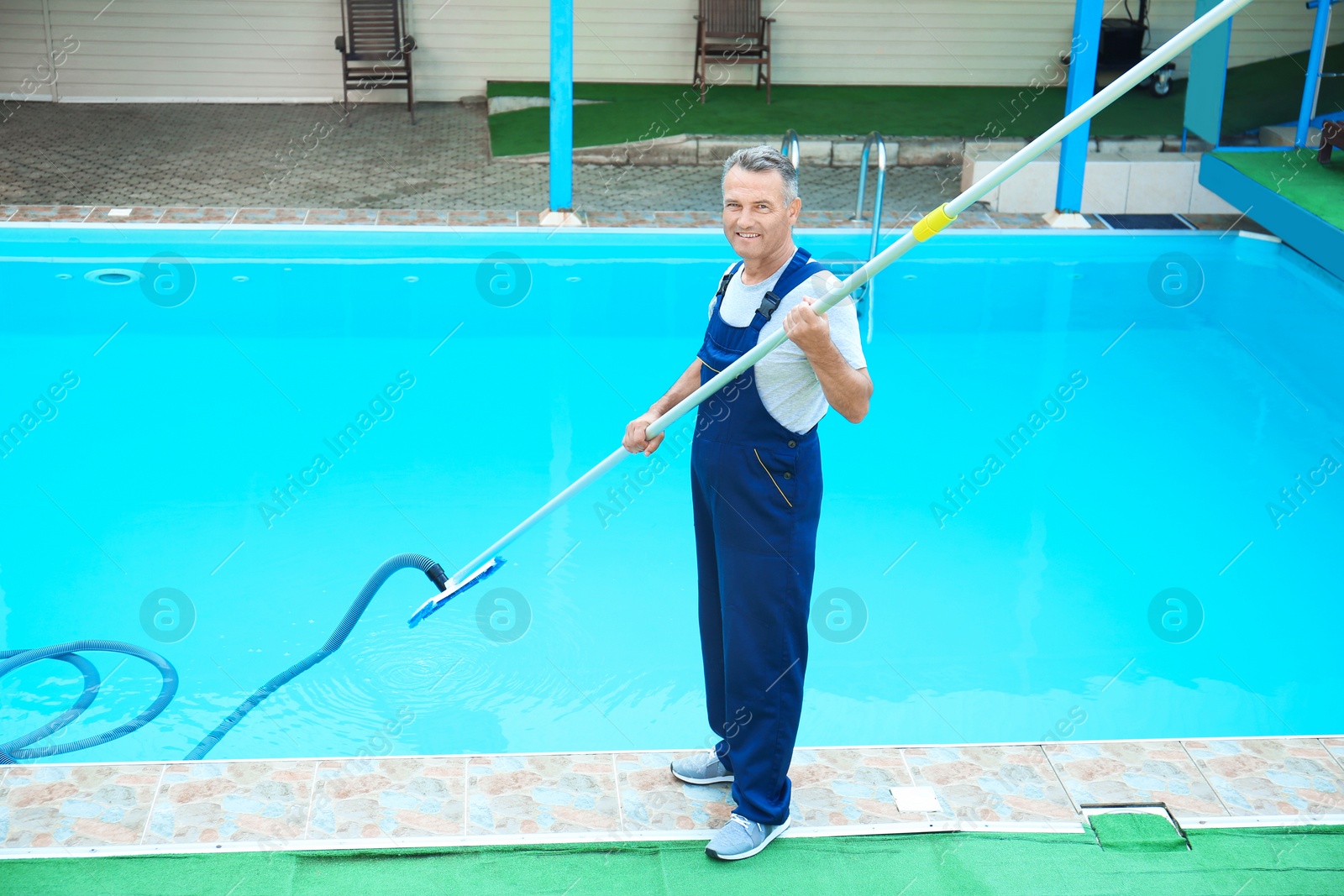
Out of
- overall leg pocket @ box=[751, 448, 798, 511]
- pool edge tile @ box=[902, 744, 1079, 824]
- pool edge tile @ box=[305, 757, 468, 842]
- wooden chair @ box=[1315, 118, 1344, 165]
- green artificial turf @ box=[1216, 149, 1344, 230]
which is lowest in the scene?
pool edge tile @ box=[902, 744, 1079, 824]

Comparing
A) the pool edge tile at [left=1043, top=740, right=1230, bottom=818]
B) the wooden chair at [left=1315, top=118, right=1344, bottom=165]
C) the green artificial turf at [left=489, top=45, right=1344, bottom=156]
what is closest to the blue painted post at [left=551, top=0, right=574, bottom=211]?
the green artificial turf at [left=489, top=45, right=1344, bottom=156]

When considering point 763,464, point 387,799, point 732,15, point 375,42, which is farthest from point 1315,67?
point 387,799

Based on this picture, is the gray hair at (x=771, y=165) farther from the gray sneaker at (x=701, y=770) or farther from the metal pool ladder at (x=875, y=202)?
the metal pool ladder at (x=875, y=202)

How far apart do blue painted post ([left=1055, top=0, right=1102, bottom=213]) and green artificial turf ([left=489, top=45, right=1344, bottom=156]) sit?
1.74 meters

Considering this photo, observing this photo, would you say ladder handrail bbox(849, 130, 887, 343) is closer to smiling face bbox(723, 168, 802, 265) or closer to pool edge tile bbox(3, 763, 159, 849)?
smiling face bbox(723, 168, 802, 265)

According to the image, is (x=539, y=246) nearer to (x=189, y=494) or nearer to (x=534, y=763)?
(x=189, y=494)

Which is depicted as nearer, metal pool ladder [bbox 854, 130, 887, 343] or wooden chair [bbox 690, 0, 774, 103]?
metal pool ladder [bbox 854, 130, 887, 343]

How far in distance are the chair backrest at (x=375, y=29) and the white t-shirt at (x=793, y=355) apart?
10029 millimetres

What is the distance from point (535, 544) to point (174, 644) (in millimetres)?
1561

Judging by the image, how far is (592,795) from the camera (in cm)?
315

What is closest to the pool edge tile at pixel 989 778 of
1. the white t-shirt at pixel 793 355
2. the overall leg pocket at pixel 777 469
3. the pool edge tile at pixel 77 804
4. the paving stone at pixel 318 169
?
the overall leg pocket at pixel 777 469

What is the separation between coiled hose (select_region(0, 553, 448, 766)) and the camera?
384cm

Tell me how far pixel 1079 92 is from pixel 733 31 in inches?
169

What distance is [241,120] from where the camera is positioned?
37.3ft
